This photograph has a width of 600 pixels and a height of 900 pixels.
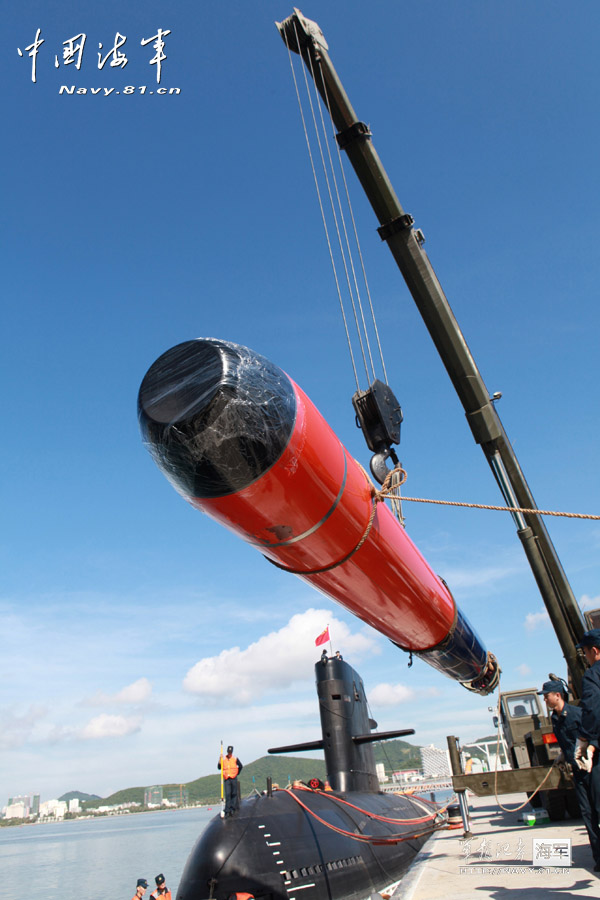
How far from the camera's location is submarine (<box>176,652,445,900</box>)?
8500 millimetres

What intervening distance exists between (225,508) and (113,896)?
30971 mm

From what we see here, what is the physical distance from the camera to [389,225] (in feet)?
23.4

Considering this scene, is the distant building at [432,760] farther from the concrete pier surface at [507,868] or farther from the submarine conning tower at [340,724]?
the concrete pier surface at [507,868]

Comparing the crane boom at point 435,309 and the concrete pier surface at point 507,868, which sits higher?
the crane boom at point 435,309

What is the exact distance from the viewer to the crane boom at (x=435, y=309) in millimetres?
6984

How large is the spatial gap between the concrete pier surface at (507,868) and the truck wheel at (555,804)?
249 mm

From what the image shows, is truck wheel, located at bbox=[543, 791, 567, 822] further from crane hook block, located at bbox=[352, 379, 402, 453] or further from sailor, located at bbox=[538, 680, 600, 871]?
crane hook block, located at bbox=[352, 379, 402, 453]

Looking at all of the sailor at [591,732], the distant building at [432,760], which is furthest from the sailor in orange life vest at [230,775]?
the distant building at [432,760]

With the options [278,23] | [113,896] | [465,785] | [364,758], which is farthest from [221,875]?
[113,896]

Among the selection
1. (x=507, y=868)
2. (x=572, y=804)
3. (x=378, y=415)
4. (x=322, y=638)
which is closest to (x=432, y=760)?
(x=322, y=638)

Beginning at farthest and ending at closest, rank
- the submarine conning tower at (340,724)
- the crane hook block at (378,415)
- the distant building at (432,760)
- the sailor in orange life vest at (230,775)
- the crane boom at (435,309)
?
the distant building at (432,760), the submarine conning tower at (340,724), the sailor in orange life vest at (230,775), the crane boom at (435,309), the crane hook block at (378,415)

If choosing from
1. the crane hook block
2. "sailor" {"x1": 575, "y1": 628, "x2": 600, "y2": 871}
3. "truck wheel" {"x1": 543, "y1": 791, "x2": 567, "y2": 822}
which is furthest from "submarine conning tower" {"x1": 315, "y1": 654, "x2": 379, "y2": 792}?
the crane hook block

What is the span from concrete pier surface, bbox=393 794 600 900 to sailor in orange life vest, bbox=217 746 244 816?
3199 millimetres

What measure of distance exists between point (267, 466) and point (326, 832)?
9.48 m
